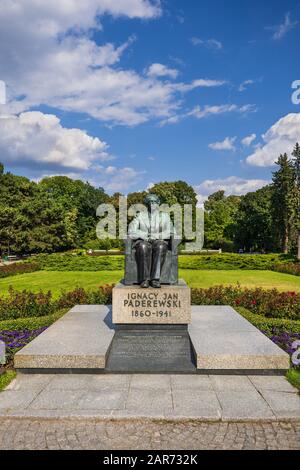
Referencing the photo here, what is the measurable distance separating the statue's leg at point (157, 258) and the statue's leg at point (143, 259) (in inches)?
3.8

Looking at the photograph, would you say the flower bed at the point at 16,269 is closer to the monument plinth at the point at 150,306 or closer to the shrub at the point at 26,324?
the shrub at the point at 26,324

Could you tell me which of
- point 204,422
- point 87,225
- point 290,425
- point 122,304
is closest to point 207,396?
point 204,422

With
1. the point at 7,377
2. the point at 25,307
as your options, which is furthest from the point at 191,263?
the point at 7,377

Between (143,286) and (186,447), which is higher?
(143,286)

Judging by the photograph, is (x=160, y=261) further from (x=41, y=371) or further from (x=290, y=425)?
(x=290, y=425)

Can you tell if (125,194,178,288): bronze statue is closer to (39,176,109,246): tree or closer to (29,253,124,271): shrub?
(29,253,124,271): shrub

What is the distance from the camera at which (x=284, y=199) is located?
46938mm

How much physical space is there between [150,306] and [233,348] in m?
1.89

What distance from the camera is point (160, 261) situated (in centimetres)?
816

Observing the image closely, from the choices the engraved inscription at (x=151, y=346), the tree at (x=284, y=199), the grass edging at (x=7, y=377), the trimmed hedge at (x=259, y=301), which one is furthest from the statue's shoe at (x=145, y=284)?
the tree at (x=284, y=199)

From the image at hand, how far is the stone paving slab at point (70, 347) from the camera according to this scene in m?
6.86

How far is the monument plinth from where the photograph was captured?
25.9ft

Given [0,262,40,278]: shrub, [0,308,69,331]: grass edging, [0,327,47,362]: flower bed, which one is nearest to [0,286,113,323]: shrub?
[0,308,69,331]: grass edging

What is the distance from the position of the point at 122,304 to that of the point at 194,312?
363cm
